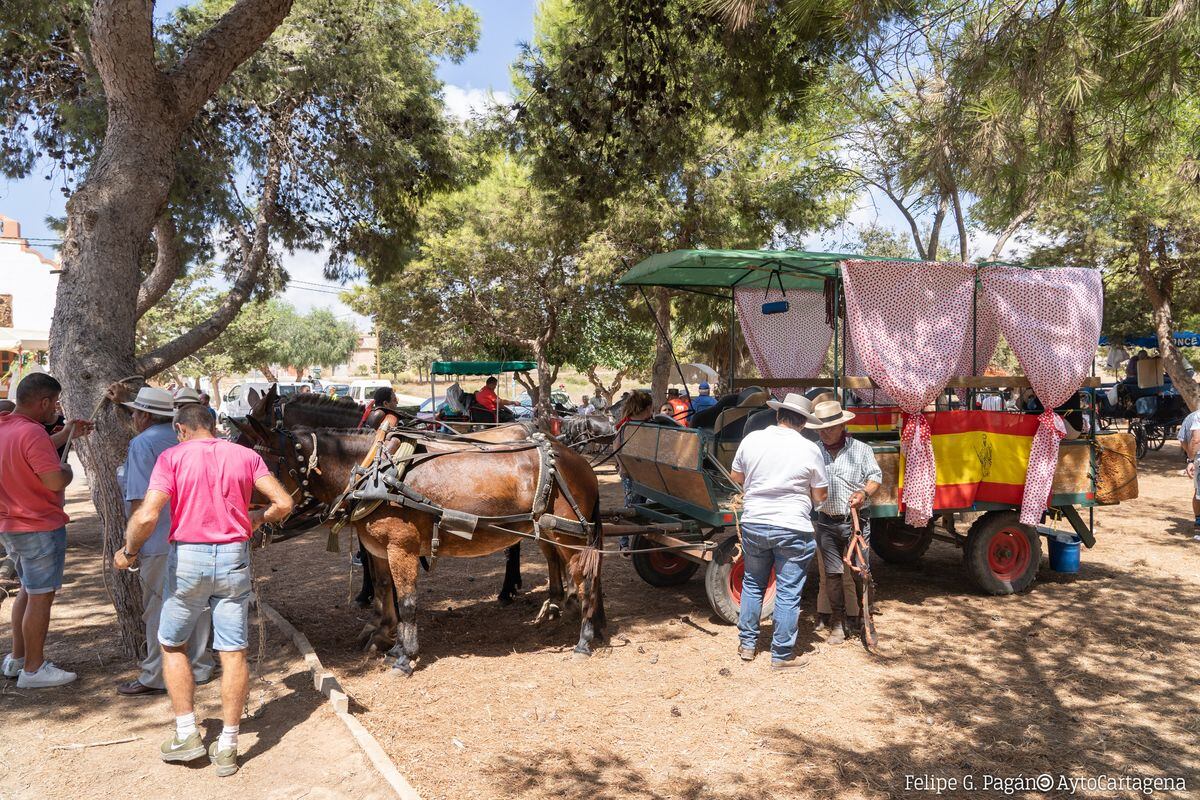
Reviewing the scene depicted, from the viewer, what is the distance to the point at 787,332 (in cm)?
867

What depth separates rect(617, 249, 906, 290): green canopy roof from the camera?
6.35 m

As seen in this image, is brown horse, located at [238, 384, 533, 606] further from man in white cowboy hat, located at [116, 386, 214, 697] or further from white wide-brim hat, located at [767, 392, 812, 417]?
white wide-brim hat, located at [767, 392, 812, 417]

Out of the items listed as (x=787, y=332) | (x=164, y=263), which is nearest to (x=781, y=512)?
(x=787, y=332)

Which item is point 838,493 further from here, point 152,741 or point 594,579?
point 152,741

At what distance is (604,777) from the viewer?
12.9ft

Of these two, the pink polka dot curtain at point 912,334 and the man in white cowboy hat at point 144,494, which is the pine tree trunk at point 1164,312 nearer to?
the pink polka dot curtain at point 912,334

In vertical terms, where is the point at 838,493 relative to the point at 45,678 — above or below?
above

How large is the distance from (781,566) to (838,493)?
2.79ft

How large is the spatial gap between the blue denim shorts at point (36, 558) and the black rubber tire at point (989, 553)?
726 cm

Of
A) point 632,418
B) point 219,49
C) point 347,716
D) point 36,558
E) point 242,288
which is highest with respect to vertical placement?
point 219,49

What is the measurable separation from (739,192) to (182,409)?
1250cm

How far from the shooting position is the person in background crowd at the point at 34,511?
4609 mm

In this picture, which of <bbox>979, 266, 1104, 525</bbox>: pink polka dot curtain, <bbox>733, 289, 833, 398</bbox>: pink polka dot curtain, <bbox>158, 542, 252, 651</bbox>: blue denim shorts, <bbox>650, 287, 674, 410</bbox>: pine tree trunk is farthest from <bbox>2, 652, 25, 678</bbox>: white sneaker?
<bbox>650, 287, 674, 410</bbox>: pine tree trunk

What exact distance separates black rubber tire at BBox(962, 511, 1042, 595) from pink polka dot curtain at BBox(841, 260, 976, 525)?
1.02m
